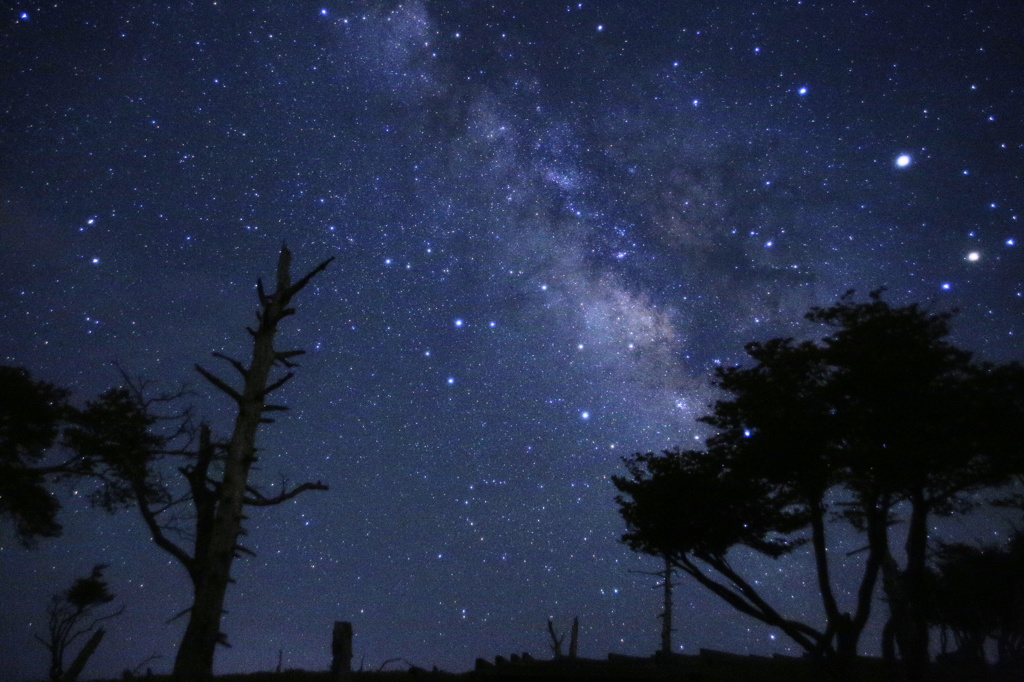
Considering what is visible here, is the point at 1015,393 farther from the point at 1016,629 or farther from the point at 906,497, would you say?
the point at 1016,629

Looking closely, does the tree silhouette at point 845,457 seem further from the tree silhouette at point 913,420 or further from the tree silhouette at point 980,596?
the tree silhouette at point 980,596

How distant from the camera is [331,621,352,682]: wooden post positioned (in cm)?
1055

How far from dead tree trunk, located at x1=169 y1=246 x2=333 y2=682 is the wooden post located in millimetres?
1916

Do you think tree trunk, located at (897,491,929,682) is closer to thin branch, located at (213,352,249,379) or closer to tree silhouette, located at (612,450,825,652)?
tree silhouette, located at (612,450,825,652)

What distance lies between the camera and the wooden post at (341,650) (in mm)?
10552

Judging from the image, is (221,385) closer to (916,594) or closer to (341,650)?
(341,650)

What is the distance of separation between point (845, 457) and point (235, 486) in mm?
16724

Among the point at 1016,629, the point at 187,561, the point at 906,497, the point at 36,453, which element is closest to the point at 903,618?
the point at 906,497

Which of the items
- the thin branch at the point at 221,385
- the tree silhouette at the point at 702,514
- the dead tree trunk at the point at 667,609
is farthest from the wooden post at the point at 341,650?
the dead tree trunk at the point at 667,609

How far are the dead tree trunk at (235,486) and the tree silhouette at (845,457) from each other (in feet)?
46.0

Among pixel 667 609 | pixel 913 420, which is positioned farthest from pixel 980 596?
pixel 913 420

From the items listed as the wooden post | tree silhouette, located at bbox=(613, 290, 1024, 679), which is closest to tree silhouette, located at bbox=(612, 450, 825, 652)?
tree silhouette, located at bbox=(613, 290, 1024, 679)

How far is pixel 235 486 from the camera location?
389 inches

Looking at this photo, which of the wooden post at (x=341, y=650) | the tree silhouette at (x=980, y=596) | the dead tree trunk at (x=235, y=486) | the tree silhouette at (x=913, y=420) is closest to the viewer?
the dead tree trunk at (x=235, y=486)
